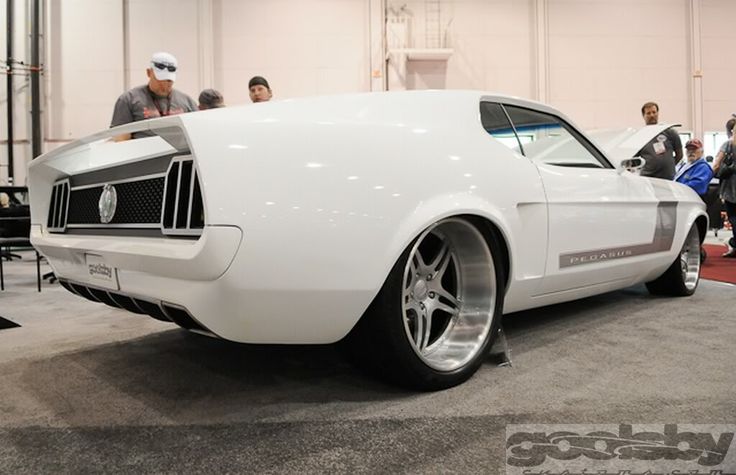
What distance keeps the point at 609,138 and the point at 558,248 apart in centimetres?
176

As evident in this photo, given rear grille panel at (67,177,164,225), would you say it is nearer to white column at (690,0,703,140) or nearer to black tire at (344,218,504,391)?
black tire at (344,218,504,391)

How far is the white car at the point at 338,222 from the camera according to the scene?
4.27 ft

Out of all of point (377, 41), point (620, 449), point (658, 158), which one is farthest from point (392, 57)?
point (620, 449)

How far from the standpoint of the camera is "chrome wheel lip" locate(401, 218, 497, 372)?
1.76 meters

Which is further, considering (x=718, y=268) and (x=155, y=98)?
(x=718, y=268)

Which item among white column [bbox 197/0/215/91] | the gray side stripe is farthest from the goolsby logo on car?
white column [bbox 197/0/215/91]

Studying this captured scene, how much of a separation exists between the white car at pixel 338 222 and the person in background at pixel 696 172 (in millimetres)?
4261

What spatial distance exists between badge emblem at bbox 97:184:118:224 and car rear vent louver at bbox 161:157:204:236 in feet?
1.24

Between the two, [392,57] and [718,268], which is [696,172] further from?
[392,57]

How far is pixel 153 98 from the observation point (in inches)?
129

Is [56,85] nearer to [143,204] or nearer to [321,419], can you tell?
[143,204]

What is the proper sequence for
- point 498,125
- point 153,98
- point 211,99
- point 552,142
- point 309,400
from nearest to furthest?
point 309,400, point 498,125, point 552,142, point 153,98, point 211,99

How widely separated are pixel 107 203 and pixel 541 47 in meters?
9.76

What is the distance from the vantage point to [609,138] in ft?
11.4
